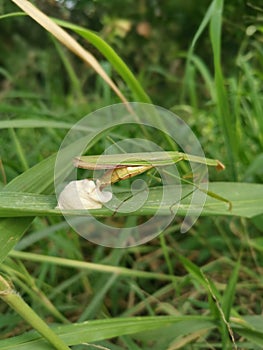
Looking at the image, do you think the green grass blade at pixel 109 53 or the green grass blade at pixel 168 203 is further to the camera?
the green grass blade at pixel 109 53

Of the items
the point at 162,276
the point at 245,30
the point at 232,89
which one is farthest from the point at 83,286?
the point at 245,30

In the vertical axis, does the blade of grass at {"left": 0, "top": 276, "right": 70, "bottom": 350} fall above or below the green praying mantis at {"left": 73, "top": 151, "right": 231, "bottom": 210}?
below

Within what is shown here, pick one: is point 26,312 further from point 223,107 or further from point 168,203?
point 223,107

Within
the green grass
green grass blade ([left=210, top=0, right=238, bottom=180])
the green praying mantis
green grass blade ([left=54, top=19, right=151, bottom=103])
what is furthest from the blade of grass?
green grass blade ([left=210, top=0, right=238, bottom=180])

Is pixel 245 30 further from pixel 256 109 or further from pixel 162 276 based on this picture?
pixel 162 276

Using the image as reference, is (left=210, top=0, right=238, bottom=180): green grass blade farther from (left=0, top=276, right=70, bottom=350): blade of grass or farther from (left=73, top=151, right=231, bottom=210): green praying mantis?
(left=0, top=276, right=70, bottom=350): blade of grass

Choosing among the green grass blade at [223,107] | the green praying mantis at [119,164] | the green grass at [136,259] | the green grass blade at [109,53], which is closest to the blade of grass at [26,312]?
the green grass at [136,259]

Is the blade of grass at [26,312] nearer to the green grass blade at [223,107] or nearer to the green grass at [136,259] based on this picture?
the green grass at [136,259]

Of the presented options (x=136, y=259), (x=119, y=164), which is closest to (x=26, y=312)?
(x=119, y=164)
